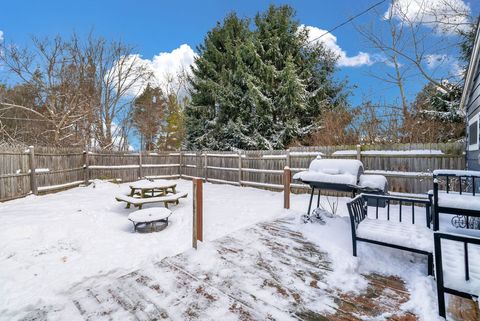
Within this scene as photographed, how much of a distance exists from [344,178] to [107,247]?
165 inches

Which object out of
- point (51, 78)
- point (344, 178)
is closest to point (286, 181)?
point (344, 178)

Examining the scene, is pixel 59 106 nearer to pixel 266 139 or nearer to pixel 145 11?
pixel 145 11

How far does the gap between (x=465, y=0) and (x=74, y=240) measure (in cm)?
1397

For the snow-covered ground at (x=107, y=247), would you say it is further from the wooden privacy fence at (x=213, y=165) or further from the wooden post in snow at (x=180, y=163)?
the wooden post in snow at (x=180, y=163)

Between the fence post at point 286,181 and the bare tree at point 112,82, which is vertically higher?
the bare tree at point 112,82

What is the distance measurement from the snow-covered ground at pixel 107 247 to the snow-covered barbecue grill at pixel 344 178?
2.11ft

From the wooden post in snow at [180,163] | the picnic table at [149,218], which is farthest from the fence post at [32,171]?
the wooden post in snow at [180,163]

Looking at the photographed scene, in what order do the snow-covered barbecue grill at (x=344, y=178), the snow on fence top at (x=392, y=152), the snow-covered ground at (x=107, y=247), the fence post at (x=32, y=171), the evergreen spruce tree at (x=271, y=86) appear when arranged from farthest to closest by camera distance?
the evergreen spruce tree at (x=271, y=86) < the fence post at (x=32, y=171) < the snow on fence top at (x=392, y=152) < the snow-covered barbecue grill at (x=344, y=178) < the snow-covered ground at (x=107, y=247)

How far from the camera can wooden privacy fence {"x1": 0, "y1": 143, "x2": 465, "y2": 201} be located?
628cm

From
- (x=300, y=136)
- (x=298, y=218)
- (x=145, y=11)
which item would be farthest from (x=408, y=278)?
(x=145, y=11)

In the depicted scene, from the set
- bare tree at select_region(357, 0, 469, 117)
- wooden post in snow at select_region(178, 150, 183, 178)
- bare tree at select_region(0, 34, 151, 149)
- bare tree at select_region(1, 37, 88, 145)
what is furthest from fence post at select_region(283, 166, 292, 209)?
bare tree at select_region(1, 37, 88, 145)

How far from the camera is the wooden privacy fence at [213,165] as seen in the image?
6.28 metres

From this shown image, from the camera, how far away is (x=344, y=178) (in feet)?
13.9

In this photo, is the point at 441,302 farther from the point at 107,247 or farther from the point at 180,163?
the point at 180,163
